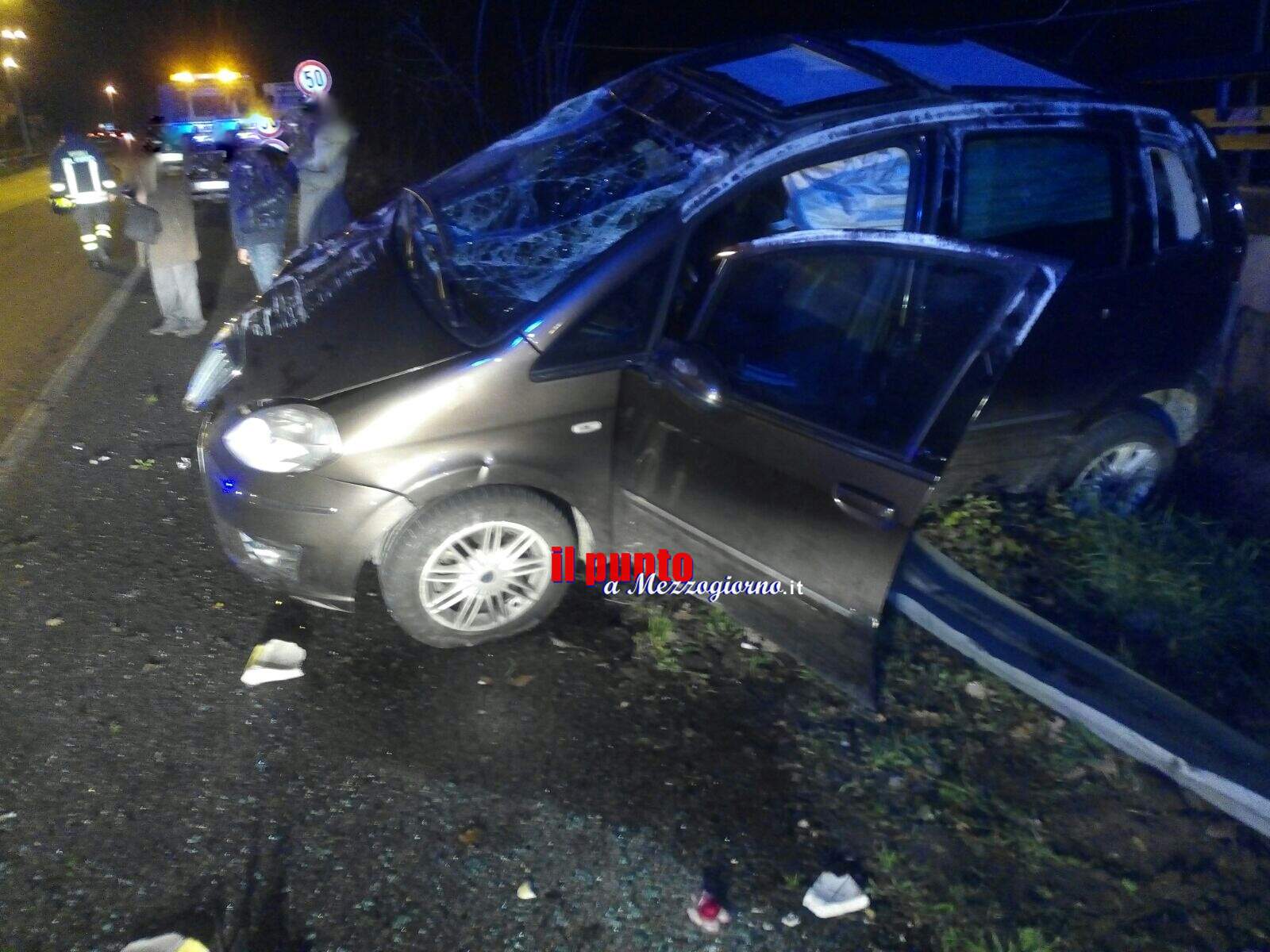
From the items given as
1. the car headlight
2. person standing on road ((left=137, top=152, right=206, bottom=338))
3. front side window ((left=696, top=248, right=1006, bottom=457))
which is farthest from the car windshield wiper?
person standing on road ((left=137, top=152, right=206, bottom=338))

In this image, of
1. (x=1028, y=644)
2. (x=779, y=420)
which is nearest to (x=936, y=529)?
(x=1028, y=644)

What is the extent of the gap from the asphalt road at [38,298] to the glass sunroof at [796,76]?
435 cm

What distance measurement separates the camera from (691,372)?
10.7 ft

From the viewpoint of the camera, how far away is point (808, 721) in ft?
11.5

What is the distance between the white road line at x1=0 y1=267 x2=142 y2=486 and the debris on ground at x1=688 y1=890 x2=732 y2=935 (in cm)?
406

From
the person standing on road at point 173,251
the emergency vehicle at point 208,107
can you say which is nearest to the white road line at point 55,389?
the person standing on road at point 173,251

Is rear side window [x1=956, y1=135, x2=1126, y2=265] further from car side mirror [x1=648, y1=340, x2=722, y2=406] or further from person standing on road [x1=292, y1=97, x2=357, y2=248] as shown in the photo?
person standing on road [x1=292, y1=97, x2=357, y2=248]

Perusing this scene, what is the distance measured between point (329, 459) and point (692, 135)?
5.99 ft

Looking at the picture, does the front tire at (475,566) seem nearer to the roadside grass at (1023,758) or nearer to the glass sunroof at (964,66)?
the roadside grass at (1023,758)

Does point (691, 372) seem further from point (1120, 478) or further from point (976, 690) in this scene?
point (1120, 478)

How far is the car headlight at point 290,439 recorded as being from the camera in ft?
11.0

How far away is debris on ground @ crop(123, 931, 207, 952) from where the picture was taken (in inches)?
99.5

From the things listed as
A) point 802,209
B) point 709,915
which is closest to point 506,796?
point 709,915

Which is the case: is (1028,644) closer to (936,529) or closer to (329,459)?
(936,529)
